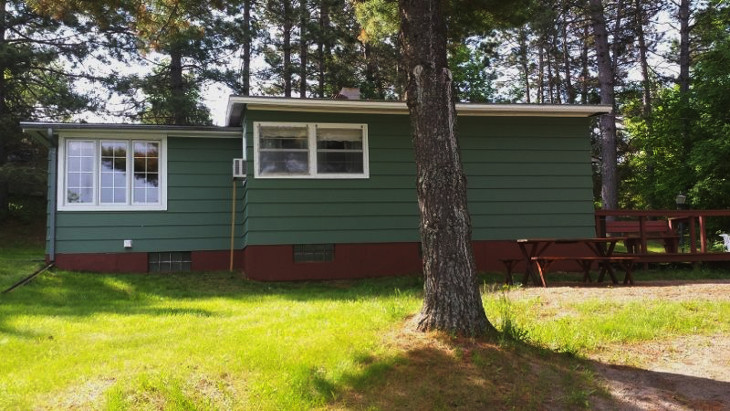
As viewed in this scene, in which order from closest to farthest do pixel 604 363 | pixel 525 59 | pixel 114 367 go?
1. pixel 114 367
2. pixel 604 363
3. pixel 525 59

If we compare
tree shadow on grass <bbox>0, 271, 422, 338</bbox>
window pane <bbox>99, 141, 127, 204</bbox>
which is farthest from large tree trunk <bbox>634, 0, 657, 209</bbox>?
window pane <bbox>99, 141, 127, 204</bbox>

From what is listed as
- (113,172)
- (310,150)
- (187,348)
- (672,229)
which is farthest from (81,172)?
(672,229)

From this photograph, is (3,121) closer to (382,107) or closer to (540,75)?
(382,107)

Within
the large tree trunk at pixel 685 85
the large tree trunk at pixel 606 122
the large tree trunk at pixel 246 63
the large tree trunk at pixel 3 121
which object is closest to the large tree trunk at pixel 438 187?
the large tree trunk at pixel 606 122

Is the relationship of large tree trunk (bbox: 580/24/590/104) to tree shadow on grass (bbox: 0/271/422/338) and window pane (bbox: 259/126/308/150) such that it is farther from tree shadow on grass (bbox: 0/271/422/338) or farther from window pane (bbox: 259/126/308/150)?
tree shadow on grass (bbox: 0/271/422/338)

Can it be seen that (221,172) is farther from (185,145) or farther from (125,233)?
(125,233)

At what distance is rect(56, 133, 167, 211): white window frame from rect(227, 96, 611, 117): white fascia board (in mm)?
1682

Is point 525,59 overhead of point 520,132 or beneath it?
overhead

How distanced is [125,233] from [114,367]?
6.91m

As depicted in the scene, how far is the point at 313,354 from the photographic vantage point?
4.60 m

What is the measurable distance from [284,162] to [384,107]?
2045mm

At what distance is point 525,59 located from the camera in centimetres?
2630

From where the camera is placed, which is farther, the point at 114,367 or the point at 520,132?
the point at 520,132

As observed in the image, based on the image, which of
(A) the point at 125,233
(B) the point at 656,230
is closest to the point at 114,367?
(A) the point at 125,233
